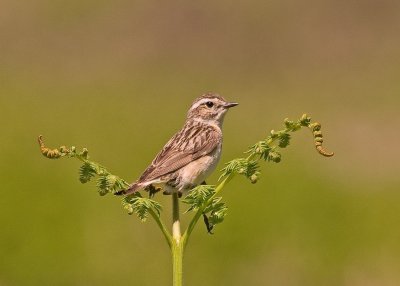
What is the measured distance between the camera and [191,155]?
6.04 meters

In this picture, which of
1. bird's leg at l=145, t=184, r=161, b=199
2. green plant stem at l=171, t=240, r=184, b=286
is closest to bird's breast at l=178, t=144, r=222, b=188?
bird's leg at l=145, t=184, r=161, b=199

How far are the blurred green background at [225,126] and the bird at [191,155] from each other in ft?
17.0

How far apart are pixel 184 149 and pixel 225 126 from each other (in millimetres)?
14598

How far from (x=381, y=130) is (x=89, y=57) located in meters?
8.84

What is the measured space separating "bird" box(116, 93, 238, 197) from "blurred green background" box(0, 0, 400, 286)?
519 cm

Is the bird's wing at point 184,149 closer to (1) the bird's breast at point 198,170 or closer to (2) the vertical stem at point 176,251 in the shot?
(1) the bird's breast at point 198,170

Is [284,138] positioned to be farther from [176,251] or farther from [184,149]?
[184,149]

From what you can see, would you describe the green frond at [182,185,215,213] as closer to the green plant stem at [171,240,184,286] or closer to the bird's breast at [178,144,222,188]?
the green plant stem at [171,240,184,286]

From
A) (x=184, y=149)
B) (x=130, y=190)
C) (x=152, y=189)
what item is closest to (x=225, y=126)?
(x=184, y=149)

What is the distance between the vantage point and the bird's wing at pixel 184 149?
18.1 ft

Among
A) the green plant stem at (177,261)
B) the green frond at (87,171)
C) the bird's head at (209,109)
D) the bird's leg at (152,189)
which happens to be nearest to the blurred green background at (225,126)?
the bird's head at (209,109)

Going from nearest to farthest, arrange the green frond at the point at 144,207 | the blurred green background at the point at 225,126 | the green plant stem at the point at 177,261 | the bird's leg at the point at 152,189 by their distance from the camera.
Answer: the green plant stem at the point at 177,261 → the green frond at the point at 144,207 → the bird's leg at the point at 152,189 → the blurred green background at the point at 225,126

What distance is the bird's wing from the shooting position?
5504mm

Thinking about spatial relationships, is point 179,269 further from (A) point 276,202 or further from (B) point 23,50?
(B) point 23,50
